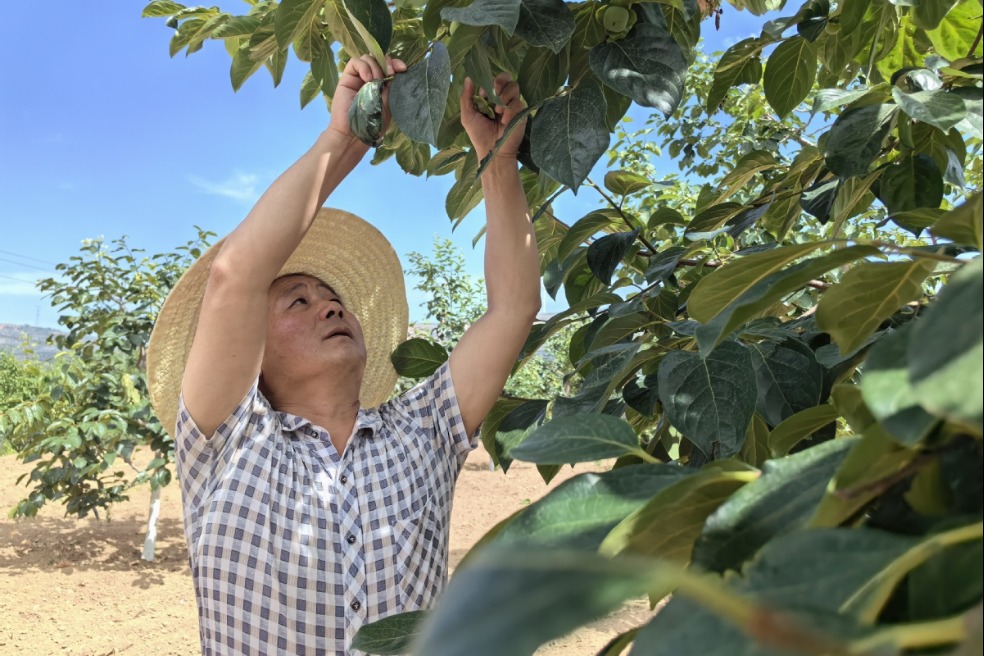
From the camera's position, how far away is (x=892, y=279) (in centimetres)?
40

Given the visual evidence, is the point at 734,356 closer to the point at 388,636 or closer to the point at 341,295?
the point at 388,636

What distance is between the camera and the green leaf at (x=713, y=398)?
0.69 m

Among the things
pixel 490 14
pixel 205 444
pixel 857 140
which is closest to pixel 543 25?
pixel 490 14

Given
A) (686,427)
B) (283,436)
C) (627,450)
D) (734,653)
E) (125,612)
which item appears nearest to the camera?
(734,653)

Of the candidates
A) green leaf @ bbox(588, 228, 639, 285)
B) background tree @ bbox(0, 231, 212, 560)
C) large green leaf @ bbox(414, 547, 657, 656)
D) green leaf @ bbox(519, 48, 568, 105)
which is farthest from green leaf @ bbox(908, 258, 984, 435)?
background tree @ bbox(0, 231, 212, 560)

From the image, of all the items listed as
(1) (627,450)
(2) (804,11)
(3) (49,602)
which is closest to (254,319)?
(2) (804,11)

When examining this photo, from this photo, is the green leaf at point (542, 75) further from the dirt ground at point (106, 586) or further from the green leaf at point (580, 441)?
A: the dirt ground at point (106, 586)

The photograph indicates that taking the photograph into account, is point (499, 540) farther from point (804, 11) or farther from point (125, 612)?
point (125, 612)

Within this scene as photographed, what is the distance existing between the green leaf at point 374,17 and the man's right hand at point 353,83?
5cm

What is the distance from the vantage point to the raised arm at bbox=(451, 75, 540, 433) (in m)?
1.53

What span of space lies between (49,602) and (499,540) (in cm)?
590

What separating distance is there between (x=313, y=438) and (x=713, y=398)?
1.18m

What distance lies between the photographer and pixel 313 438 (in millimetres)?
1710

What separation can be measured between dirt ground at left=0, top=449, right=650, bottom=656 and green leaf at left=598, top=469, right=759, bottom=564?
295 cm
